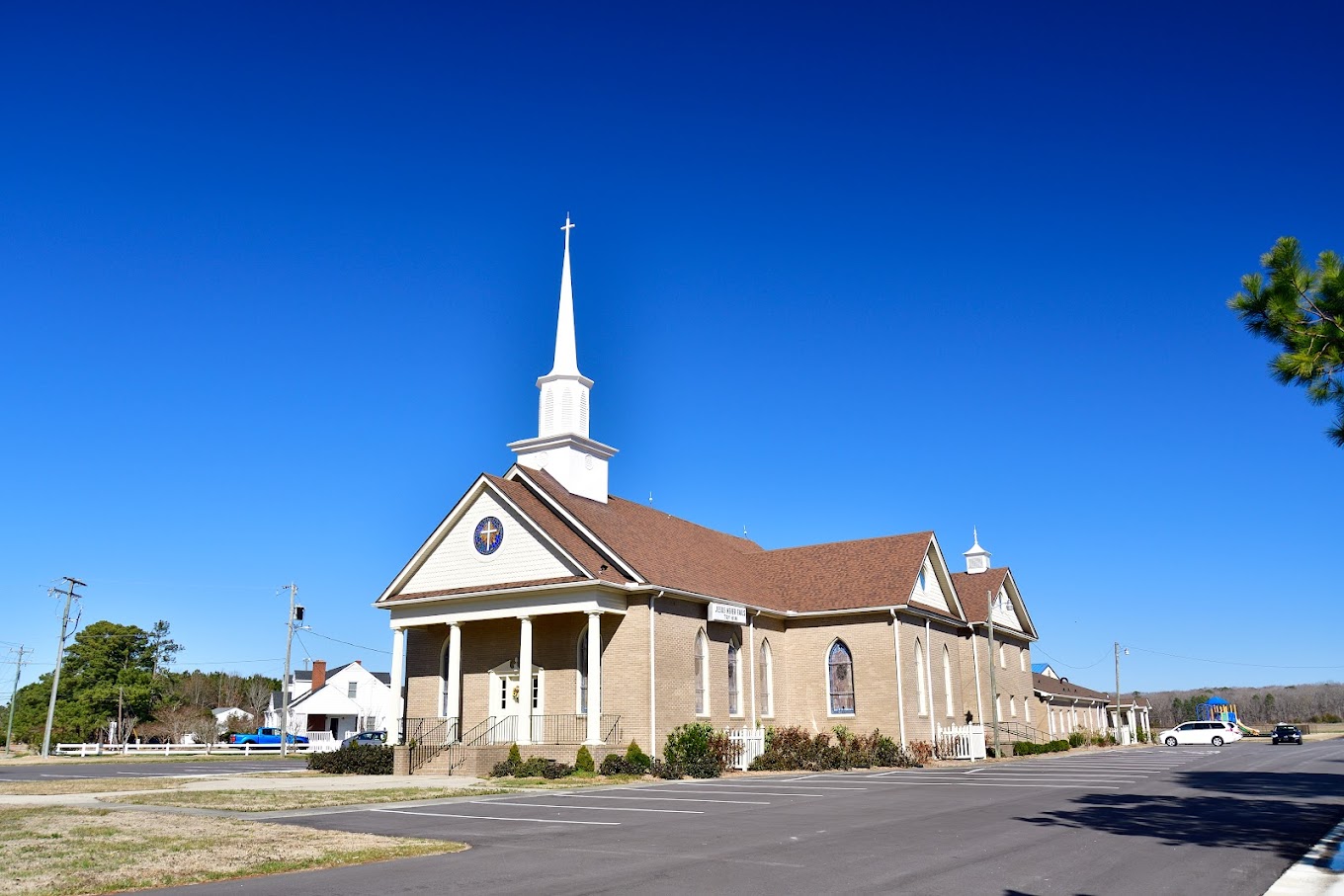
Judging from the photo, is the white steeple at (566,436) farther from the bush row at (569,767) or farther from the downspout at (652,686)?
the bush row at (569,767)

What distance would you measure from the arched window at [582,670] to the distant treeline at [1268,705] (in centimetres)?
12628

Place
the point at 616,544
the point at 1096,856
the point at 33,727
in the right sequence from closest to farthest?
the point at 1096,856
the point at 616,544
the point at 33,727

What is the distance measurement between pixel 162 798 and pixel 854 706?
77.6 feet

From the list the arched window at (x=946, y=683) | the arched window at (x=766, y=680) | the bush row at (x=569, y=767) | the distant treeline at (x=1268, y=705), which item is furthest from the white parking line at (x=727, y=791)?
the distant treeline at (x=1268, y=705)

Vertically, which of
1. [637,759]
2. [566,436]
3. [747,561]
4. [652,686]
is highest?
[566,436]

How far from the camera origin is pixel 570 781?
2748 centimetres

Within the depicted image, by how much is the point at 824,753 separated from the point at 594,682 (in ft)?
27.9

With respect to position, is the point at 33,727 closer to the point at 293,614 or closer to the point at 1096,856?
the point at 293,614

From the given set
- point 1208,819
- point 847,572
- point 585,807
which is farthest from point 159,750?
point 1208,819

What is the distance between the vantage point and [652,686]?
31.3 metres

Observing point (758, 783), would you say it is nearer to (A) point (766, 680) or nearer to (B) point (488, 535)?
(A) point (766, 680)

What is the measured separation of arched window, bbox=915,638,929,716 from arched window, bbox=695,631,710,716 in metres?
9.11

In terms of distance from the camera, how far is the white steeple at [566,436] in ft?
120

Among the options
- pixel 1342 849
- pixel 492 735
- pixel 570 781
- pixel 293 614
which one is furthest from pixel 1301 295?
pixel 293 614
